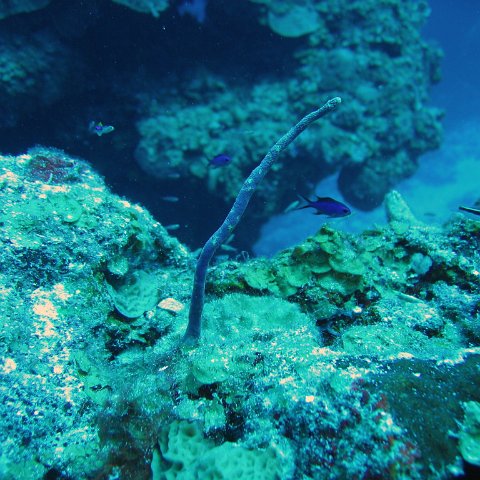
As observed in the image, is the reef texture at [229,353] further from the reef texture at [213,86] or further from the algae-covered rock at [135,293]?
the reef texture at [213,86]

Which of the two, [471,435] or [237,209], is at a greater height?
[237,209]

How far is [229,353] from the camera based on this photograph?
6.56 feet

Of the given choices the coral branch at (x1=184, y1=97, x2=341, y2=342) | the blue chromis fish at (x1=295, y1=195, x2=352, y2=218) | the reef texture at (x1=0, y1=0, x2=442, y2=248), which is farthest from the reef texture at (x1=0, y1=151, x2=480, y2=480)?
the reef texture at (x1=0, y1=0, x2=442, y2=248)

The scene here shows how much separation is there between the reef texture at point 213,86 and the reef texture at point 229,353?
473 centimetres

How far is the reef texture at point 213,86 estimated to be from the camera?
277 inches

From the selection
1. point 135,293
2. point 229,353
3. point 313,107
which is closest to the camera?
point 229,353

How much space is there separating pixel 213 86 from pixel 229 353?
788 centimetres

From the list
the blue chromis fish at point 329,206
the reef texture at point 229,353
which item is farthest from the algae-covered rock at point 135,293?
the blue chromis fish at point 329,206

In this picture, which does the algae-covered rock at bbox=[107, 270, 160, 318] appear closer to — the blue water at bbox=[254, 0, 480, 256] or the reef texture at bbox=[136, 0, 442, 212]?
the reef texture at bbox=[136, 0, 442, 212]

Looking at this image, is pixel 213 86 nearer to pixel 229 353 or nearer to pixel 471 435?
pixel 229 353

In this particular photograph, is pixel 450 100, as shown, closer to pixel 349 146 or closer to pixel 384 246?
pixel 349 146

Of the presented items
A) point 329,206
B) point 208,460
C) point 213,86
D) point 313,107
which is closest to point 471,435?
point 208,460

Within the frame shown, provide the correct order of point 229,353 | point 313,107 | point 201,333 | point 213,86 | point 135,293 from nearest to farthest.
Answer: point 229,353 → point 201,333 → point 135,293 → point 213,86 → point 313,107

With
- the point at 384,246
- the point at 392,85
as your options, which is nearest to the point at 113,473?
the point at 384,246
